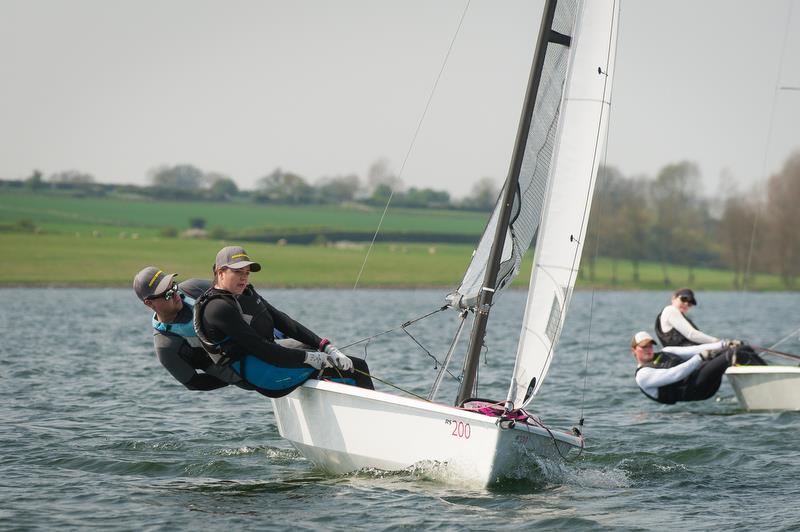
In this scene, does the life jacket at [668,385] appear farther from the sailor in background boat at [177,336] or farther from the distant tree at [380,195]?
the distant tree at [380,195]

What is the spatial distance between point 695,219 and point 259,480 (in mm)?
133070

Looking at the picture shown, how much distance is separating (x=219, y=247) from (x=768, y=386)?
87.0 meters

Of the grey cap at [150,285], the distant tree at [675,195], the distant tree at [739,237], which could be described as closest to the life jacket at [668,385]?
the grey cap at [150,285]

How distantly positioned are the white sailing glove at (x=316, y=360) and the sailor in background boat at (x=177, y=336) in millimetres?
719

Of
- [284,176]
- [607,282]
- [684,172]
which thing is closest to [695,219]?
[684,172]

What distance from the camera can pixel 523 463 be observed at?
9203 millimetres

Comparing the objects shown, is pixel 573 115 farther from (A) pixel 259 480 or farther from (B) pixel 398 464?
(A) pixel 259 480

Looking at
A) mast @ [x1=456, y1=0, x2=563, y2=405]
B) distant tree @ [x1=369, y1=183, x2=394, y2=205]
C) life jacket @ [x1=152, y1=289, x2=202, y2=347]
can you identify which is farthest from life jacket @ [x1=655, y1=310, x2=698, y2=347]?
distant tree @ [x1=369, y1=183, x2=394, y2=205]

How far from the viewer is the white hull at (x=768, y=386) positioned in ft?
47.9

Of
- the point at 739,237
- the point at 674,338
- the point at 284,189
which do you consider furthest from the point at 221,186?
the point at 674,338

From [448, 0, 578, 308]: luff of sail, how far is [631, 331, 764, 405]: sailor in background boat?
4874 mm

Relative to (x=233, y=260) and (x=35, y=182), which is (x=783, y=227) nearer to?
(x=35, y=182)

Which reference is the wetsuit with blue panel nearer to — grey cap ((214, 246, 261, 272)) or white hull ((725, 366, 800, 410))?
grey cap ((214, 246, 261, 272))

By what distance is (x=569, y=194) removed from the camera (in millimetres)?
9695
